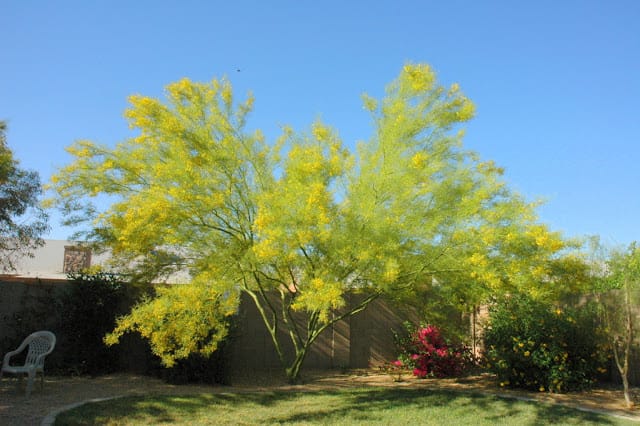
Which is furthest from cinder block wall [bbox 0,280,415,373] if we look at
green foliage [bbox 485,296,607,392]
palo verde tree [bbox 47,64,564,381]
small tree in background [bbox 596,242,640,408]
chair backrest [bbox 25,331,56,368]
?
small tree in background [bbox 596,242,640,408]

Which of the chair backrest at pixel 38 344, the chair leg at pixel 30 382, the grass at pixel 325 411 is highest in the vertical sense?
the chair backrest at pixel 38 344

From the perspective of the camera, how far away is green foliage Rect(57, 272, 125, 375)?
10.1 meters

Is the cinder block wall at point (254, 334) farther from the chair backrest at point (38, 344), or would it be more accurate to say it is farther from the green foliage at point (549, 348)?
the green foliage at point (549, 348)

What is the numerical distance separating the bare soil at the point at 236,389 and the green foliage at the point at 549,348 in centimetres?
26

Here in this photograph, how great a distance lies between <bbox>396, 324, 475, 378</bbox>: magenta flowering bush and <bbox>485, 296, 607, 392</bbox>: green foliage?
3.74 feet

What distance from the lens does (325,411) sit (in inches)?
293

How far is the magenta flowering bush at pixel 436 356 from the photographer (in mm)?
10875

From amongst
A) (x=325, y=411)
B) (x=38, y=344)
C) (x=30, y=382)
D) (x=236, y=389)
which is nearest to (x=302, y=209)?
(x=325, y=411)

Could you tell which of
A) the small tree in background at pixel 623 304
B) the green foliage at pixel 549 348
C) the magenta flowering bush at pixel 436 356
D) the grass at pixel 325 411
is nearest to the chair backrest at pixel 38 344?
the grass at pixel 325 411

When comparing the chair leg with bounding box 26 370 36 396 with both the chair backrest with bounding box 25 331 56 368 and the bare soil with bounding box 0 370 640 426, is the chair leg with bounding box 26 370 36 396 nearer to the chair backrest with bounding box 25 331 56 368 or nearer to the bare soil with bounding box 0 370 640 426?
the bare soil with bounding box 0 370 640 426

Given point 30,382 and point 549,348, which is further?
point 549,348

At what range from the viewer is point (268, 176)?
9.44 metres

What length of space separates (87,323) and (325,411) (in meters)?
5.34

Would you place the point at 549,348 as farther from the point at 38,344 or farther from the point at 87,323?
the point at 38,344
